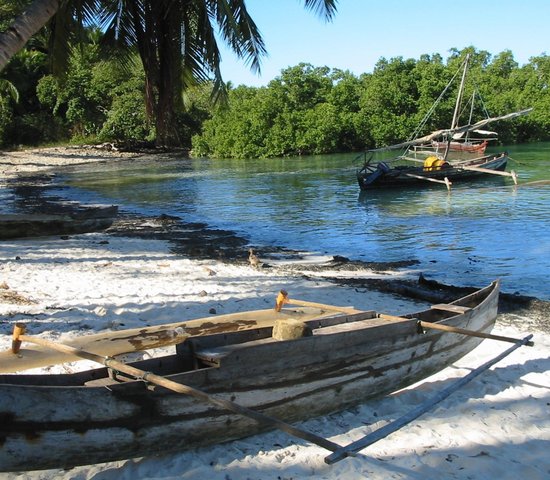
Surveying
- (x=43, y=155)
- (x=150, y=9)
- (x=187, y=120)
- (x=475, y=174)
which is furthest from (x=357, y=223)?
(x=187, y=120)

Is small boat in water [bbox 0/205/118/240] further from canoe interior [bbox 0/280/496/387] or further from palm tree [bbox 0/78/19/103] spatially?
palm tree [bbox 0/78/19/103]

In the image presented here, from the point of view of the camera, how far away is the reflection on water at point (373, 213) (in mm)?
13422

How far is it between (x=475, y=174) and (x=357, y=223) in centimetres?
1416

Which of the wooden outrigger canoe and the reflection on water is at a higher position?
the wooden outrigger canoe

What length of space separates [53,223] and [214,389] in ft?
34.4

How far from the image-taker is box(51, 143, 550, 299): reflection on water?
44.0 feet

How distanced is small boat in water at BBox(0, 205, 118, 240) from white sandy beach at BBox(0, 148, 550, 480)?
1854 mm

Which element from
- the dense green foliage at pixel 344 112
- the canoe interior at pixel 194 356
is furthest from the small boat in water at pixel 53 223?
the dense green foliage at pixel 344 112

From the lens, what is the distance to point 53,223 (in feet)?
43.8

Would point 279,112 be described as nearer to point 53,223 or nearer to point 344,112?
point 344,112

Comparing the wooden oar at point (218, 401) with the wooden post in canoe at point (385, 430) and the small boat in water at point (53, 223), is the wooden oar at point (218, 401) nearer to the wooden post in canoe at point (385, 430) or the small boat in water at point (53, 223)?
the wooden post in canoe at point (385, 430)

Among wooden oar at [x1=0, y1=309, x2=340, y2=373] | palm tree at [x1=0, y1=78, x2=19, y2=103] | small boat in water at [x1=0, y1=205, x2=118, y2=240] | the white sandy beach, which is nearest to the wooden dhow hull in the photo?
small boat in water at [x1=0, y1=205, x2=118, y2=240]

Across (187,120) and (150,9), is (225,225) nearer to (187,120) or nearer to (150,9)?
(150,9)

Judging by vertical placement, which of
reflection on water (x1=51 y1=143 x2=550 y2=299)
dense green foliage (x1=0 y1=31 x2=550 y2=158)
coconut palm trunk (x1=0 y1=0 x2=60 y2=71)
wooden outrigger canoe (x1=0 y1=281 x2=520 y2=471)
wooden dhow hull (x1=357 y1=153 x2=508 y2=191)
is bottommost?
reflection on water (x1=51 y1=143 x2=550 y2=299)
